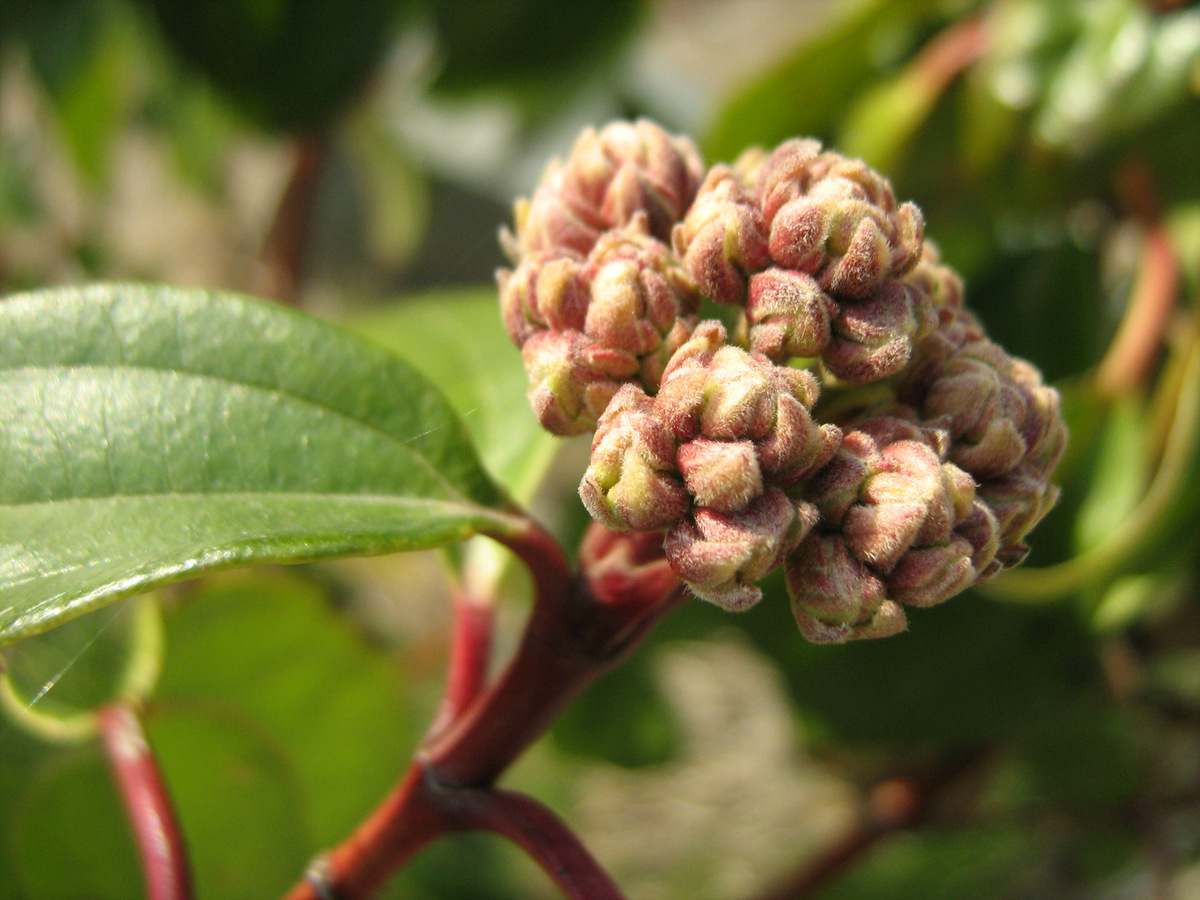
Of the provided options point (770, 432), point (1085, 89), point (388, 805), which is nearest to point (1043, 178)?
point (1085, 89)

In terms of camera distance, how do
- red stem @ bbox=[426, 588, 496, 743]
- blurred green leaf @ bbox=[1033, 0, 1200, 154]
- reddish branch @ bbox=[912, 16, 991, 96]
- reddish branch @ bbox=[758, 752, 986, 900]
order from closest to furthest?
red stem @ bbox=[426, 588, 496, 743], blurred green leaf @ bbox=[1033, 0, 1200, 154], reddish branch @ bbox=[912, 16, 991, 96], reddish branch @ bbox=[758, 752, 986, 900]

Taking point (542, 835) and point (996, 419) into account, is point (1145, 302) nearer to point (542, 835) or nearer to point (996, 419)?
point (996, 419)

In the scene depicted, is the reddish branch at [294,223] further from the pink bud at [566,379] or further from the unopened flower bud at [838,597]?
the unopened flower bud at [838,597]

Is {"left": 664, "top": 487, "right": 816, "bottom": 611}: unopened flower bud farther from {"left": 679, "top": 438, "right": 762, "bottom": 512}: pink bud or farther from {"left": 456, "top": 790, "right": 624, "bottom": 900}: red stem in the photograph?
{"left": 456, "top": 790, "right": 624, "bottom": 900}: red stem

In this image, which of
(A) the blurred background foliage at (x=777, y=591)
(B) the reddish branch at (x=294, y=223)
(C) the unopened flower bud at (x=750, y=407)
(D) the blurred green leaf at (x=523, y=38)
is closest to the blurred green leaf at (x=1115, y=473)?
(A) the blurred background foliage at (x=777, y=591)

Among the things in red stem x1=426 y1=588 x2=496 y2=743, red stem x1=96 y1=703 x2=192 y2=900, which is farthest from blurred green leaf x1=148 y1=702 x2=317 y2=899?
red stem x1=426 y1=588 x2=496 y2=743

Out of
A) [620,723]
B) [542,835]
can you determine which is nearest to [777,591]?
[620,723]
